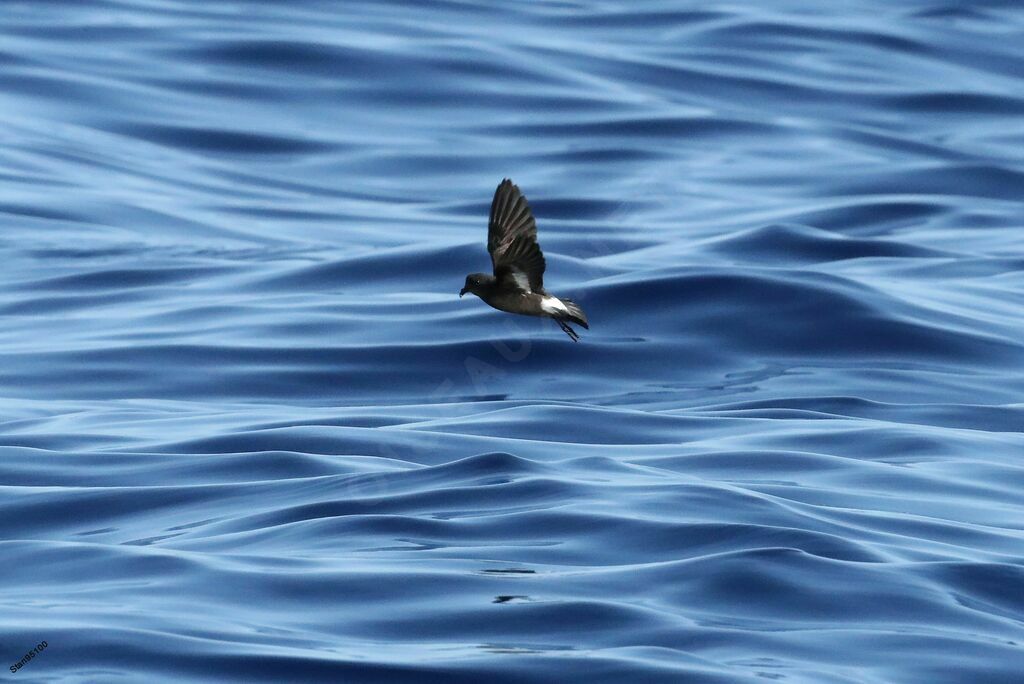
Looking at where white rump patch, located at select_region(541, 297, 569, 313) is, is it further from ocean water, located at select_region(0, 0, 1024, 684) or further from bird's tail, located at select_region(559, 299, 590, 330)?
Result: ocean water, located at select_region(0, 0, 1024, 684)

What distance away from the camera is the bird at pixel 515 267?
8.16m

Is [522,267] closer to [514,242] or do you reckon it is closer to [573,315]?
[514,242]

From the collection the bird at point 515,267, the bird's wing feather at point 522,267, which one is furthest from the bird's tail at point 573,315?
the bird's wing feather at point 522,267

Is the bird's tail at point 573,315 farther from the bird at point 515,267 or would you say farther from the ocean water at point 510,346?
the ocean water at point 510,346

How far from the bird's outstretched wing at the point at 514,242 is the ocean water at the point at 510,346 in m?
1.39

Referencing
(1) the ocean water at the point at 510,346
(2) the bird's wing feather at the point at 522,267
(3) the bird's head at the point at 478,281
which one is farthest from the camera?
(1) the ocean water at the point at 510,346

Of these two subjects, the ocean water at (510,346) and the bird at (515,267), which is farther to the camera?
the ocean water at (510,346)

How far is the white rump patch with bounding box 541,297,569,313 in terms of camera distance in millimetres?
8242

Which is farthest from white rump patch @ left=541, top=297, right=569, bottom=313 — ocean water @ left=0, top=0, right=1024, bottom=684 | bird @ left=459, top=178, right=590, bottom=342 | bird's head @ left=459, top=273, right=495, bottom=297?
→ ocean water @ left=0, top=0, right=1024, bottom=684

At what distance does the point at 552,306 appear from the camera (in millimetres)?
8312

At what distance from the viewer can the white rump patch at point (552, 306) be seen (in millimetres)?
8242

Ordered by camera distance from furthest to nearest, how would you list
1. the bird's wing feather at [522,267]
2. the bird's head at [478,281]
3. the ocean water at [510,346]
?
the ocean water at [510,346] < the bird's head at [478,281] < the bird's wing feather at [522,267]

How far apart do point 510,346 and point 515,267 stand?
25.3 ft

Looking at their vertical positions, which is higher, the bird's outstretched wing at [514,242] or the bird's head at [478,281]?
the bird's outstretched wing at [514,242]
